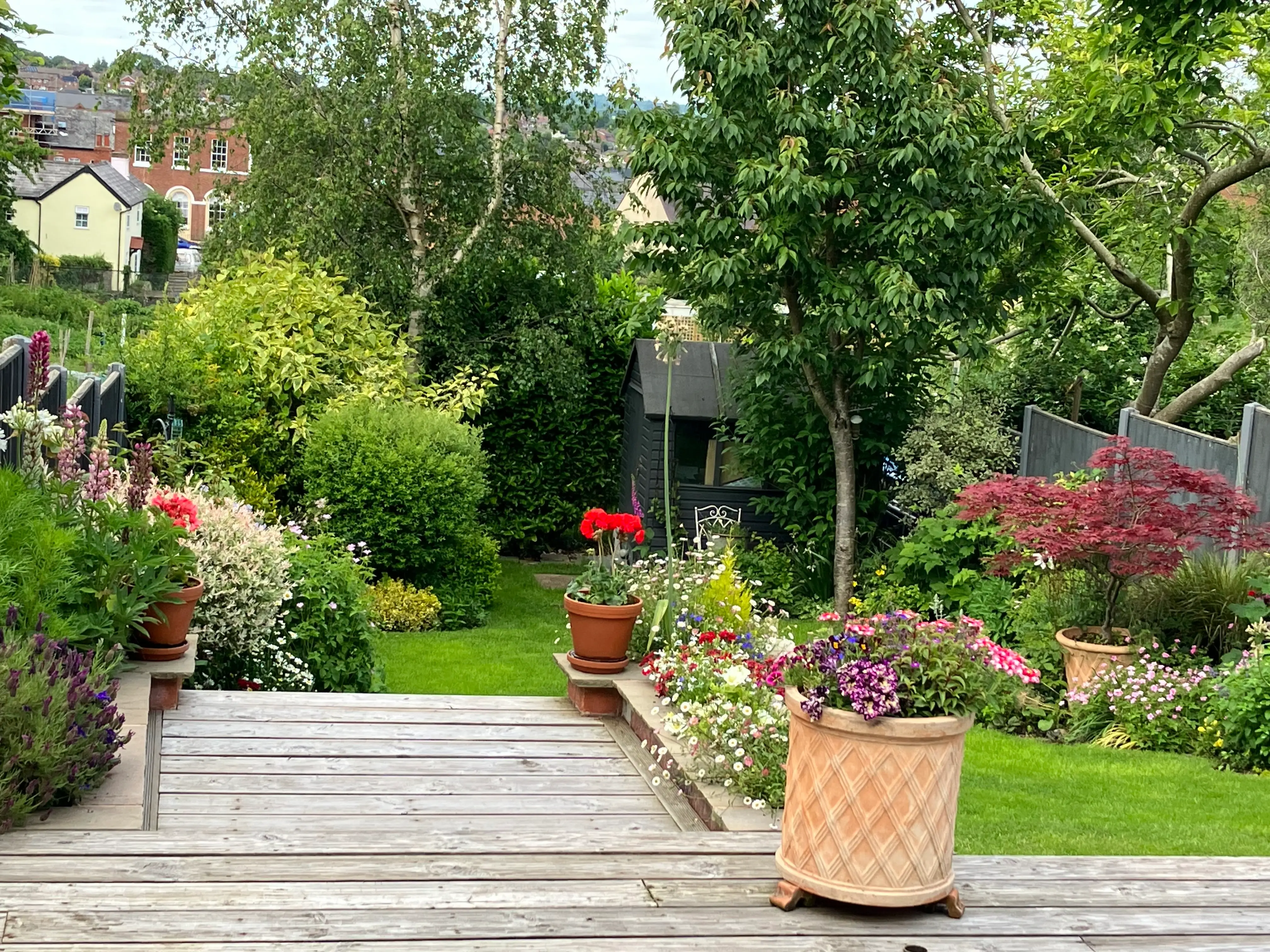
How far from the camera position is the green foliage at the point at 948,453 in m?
12.3

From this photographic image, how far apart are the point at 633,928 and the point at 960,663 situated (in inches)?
46.3

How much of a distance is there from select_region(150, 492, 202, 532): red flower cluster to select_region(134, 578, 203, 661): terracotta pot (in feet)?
1.76

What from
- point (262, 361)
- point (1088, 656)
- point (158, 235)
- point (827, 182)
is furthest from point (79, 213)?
point (1088, 656)

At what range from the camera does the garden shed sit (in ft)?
45.8

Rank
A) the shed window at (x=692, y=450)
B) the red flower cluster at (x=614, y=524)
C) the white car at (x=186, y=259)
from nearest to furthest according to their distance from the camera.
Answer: the red flower cluster at (x=614, y=524) → the shed window at (x=692, y=450) → the white car at (x=186, y=259)

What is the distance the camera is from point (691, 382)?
14.4m

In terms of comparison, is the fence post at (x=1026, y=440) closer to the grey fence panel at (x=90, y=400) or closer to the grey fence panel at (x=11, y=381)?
the grey fence panel at (x=90, y=400)

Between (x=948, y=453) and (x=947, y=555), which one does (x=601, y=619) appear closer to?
(x=947, y=555)

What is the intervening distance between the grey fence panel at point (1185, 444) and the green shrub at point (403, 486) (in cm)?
587

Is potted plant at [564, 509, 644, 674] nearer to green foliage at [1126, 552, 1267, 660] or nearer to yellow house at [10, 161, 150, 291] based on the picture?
green foliage at [1126, 552, 1267, 660]

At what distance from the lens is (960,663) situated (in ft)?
12.3

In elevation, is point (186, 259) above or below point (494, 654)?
above

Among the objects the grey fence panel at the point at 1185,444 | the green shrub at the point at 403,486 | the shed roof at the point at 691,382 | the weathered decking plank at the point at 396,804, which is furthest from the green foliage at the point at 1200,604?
the green shrub at the point at 403,486

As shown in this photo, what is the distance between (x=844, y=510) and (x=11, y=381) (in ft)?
24.3
